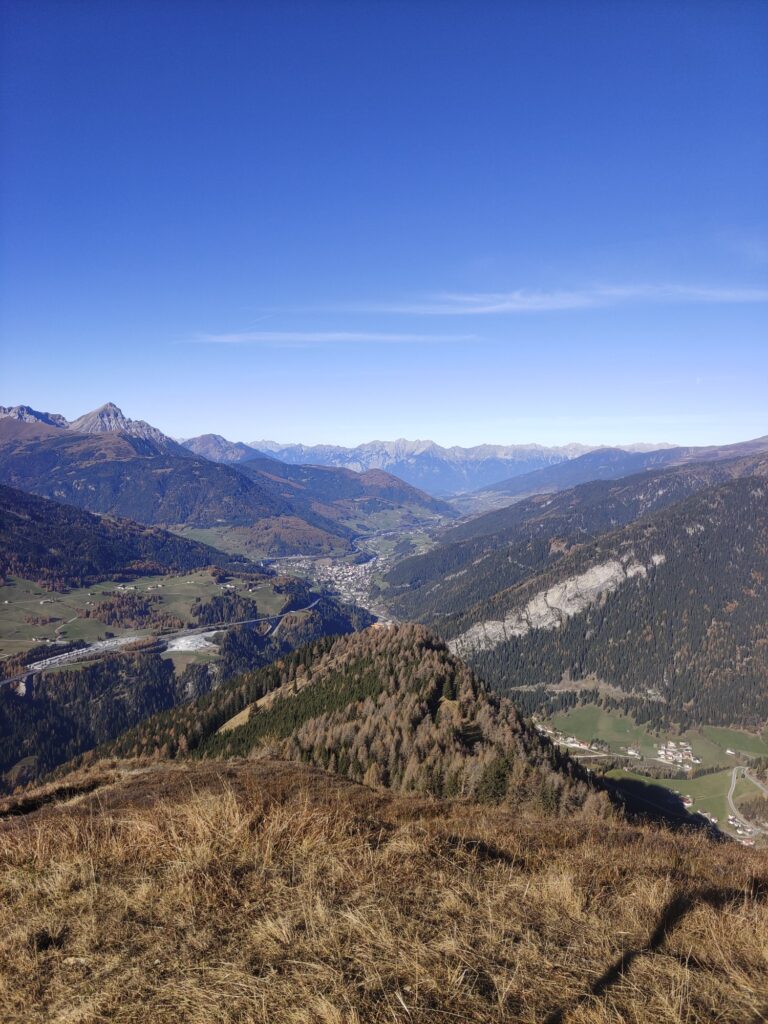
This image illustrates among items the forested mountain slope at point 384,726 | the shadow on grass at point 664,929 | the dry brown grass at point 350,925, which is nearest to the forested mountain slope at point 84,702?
the forested mountain slope at point 384,726

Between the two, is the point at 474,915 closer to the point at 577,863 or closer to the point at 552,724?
the point at 577,863

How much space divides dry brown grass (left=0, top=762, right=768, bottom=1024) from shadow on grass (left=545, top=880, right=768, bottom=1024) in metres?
0.03

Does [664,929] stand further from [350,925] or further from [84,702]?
[84,702]

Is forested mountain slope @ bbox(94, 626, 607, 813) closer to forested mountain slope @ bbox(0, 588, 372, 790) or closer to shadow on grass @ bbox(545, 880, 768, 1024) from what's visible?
shadow on grass @ bbox(545, 880, 768, 1024)

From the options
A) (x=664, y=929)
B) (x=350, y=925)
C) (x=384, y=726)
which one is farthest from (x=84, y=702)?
(x=664, y=929)

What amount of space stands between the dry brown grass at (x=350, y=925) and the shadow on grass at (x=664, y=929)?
3cm

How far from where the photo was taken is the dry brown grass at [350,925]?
5219 millimetres

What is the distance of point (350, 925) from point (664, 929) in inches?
189

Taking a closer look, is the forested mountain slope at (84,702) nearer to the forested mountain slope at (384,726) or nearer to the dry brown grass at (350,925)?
the forested mountain slope at (384,726)

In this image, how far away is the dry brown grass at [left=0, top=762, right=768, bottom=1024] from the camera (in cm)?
522

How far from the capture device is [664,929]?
735 centimetres

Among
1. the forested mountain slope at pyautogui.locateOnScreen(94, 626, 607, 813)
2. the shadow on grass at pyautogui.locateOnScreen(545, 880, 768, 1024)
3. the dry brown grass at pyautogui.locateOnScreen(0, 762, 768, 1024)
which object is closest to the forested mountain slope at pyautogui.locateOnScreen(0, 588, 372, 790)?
the forested mountain slope at pyautogui.locateOnScreen(94, 626, 607, 813)

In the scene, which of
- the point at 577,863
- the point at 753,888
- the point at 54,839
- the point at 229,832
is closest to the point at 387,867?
the point at 229,832

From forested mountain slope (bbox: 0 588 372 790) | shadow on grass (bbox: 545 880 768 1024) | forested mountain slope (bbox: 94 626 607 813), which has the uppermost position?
shadow on grass (bbox: 545 880 768 1024)
